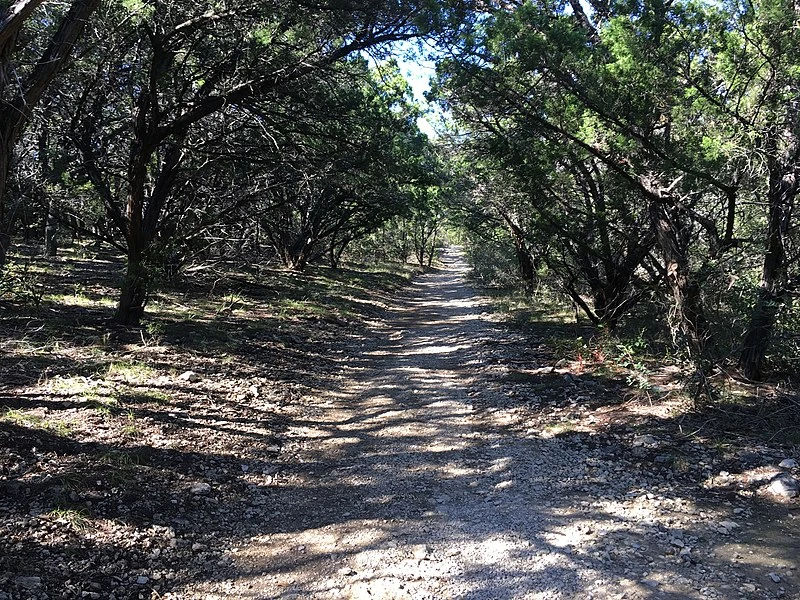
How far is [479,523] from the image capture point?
411cm

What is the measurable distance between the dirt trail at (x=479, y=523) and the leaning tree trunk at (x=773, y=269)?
274 cm

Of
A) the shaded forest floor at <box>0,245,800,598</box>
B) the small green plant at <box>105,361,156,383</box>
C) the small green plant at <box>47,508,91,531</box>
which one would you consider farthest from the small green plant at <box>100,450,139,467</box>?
the small green plant at <box>105,361,156,383</box>

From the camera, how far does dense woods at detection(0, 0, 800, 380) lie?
595 centimetres

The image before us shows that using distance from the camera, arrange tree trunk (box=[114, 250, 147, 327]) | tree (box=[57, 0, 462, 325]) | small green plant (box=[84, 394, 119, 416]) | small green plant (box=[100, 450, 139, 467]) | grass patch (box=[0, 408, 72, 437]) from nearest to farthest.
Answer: small green plant (box=[100, 450, 139, 467])
grass patch (box=[0, 408, 72, 437])
small green plant (box=[84, 394, 119, 416])
tree (box=[57, 0, 462, 325])
tree trunk (box=[114, 250, 147, 327])

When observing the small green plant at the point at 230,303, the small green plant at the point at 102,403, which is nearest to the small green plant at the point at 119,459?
the small green plant at the point at 102,403

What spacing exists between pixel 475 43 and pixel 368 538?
568 centimetres

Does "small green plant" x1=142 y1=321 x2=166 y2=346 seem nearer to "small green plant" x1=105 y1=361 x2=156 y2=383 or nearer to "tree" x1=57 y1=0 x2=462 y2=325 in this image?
"tree" x1=57 y1=0 x2=462 y2=325

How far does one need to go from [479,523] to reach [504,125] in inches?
305

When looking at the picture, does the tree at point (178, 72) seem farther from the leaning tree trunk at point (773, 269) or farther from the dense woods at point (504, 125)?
the leaning tree trunk at point (773, 269)

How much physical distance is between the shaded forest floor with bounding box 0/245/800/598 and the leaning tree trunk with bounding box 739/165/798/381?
75cm

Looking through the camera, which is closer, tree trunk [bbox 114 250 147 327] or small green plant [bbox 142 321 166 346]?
small green plant [bbox 142 321 166 346]

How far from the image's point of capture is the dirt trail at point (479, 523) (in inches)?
132

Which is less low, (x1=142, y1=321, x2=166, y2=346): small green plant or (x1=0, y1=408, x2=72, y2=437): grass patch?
(x1=142, y1=321, x2=166, y2=346): small green plant

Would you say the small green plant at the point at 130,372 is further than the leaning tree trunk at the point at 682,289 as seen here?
No
